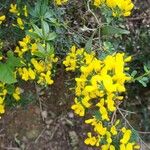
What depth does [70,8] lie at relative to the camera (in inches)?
111

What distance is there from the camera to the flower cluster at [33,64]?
2098 mm

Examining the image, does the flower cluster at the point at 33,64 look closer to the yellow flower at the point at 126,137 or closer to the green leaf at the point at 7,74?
the green leaf at the point at 7,74

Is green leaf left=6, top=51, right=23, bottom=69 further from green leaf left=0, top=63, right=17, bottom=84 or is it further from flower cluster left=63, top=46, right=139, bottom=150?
flower cluster left=63, top=46, right=139, bottom=150

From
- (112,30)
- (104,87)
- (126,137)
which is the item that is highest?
(112,30)

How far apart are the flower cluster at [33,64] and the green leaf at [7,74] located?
0.08 m

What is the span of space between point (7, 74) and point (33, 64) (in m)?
0.13

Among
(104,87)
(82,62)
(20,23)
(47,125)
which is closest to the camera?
(104,87)

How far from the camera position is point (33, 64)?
214 centimetres

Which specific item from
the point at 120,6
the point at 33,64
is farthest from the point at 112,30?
the point at 33,64

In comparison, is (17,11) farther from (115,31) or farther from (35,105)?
(35,105)

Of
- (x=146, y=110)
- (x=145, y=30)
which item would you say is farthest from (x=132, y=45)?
(x=146, y=110)

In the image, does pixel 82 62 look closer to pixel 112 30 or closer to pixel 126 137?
pixel 112 30

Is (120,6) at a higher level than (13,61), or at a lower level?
higher

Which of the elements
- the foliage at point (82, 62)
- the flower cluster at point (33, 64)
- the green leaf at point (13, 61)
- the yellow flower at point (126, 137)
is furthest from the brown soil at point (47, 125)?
the yellow flower at point (126, 137)
